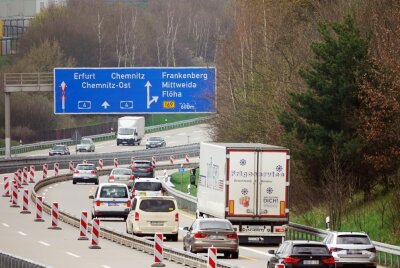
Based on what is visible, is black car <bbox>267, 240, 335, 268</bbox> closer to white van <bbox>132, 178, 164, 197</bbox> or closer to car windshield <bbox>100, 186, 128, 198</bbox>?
car windshield <bbox>100, 186, 128, 198</bbox>

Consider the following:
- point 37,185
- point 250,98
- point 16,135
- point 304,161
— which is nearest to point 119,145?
point 16,135

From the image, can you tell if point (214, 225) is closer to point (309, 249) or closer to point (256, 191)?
point (256, 191)

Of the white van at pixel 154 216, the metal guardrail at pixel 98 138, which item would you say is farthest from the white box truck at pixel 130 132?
the white van at pixel 154 216

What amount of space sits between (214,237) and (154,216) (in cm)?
666

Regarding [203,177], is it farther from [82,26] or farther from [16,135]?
[82,26]

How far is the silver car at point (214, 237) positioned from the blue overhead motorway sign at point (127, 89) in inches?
1725

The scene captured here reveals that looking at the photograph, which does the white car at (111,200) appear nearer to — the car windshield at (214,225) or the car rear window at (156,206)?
the car rear window at (156,206)

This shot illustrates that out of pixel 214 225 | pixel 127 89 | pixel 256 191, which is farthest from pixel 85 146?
pixel 214 225

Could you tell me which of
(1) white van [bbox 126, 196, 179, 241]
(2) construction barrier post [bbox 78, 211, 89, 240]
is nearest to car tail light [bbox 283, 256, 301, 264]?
(1) white van [bbox 126, 196, 179, 241]

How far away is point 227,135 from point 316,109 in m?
20.9

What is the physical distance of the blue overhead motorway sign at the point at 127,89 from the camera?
85.3 metres

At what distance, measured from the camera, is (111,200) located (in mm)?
56750

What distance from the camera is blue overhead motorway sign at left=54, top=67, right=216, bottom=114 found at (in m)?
85.3

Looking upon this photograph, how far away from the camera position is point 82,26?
527ft
